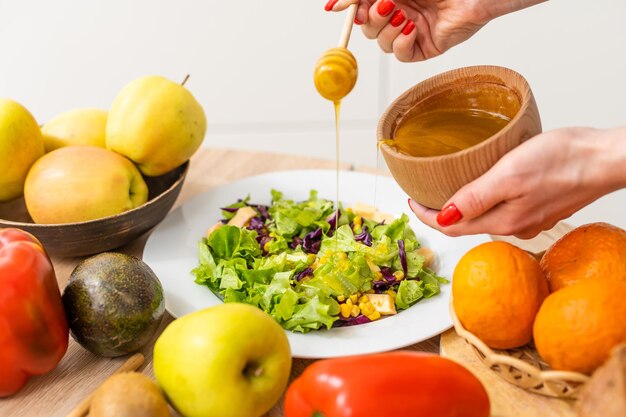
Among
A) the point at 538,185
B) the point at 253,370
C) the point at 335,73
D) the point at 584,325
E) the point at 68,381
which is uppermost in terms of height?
the point at 335,73

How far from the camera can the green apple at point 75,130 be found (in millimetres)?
Result: 1460

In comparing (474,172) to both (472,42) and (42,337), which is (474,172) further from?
(472,42)

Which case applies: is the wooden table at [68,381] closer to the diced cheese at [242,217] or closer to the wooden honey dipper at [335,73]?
the diced cheese at [242,217]

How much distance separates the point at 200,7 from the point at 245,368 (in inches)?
87.2

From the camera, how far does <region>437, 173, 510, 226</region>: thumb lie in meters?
0.96

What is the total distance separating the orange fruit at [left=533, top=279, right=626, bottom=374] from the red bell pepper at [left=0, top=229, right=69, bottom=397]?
761 mm

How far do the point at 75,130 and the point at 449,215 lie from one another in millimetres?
912

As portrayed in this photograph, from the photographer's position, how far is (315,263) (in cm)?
132

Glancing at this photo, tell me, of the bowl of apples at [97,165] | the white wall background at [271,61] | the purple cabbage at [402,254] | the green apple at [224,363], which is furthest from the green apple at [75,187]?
the white wall background at [271,61]

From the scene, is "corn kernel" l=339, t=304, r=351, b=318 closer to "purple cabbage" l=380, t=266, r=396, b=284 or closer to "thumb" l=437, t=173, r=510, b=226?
"purple cabbage" l=380, t=266, r=396, b=284

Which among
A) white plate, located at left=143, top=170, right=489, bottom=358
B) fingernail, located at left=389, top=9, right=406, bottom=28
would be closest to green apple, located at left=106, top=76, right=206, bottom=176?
white plate, located at left=143, top=170, right=489, bottom=358

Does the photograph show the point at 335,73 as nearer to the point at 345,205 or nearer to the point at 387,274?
the point at 387,274

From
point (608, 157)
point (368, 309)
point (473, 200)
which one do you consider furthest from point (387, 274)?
point (608, 157)

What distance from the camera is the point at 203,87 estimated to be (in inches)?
118
